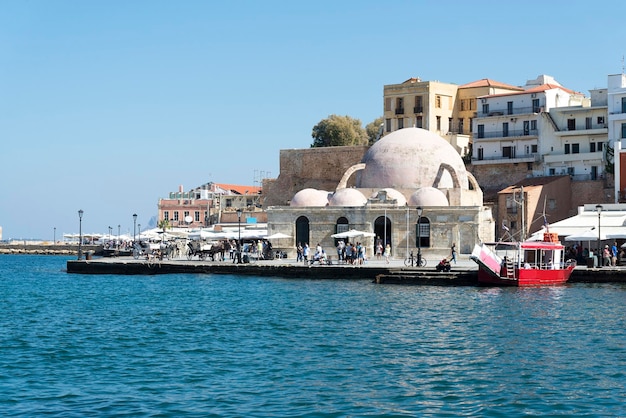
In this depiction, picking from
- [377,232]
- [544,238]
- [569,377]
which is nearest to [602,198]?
[377,232]

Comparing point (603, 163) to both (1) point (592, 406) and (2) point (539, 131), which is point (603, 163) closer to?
(2) point (539, 131)

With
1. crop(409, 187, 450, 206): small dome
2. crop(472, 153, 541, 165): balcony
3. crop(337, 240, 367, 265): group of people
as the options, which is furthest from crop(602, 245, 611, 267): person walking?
Result: crop(472, 153, 541, 165): balcony

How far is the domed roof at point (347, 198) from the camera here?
172ft

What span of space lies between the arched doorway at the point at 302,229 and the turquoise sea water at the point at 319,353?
15.6 m

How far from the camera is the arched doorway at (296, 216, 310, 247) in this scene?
5281 cm

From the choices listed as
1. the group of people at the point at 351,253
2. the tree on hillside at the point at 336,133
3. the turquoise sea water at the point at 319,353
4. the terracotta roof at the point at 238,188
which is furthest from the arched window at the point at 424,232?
the terracotta roof at the point at 238,188

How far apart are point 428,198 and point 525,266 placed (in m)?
12.6

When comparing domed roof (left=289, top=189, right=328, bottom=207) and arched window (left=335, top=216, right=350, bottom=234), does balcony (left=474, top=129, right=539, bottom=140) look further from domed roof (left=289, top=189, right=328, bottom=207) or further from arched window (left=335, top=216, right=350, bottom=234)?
arched window (left=335, top=216, right=350, bottom=234)

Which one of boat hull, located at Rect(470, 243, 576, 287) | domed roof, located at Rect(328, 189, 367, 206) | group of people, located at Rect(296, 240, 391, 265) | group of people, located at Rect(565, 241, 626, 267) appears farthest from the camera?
domed roof, located at Rect(328, 189, 367, 206)

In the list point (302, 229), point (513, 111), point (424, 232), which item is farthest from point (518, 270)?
Answer: point (513, 111)

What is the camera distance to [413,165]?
5500 centimetres

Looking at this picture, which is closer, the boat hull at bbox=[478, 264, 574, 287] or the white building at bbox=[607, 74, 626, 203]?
the boat hull at bbox=[478, 264, 574, 287]

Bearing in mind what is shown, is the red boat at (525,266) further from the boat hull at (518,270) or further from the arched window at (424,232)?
the arched window at (424,232)

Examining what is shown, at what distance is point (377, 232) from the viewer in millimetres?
51281
